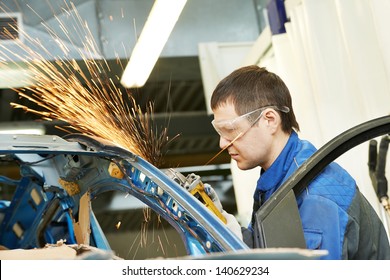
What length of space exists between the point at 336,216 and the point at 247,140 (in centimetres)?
62

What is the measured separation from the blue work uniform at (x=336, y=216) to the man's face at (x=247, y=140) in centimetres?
12

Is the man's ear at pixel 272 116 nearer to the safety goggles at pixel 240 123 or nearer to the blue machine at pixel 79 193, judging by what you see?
the safety goggles at pixel 240 123

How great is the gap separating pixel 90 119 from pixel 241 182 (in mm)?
2642

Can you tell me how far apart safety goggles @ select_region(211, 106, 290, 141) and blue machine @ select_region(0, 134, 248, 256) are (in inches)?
16.5

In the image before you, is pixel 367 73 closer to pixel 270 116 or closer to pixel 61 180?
pixel 270 116

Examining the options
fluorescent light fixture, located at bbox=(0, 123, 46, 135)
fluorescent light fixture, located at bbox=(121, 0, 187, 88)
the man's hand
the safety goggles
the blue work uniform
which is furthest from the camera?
fluorescent light fixture, located at bbox=(0, 123, 46, 135)

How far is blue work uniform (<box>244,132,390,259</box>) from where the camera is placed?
7.78ft

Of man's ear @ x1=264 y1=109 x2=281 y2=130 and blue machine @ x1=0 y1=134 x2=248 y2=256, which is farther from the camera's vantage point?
man's ear @ x1=264 y1=109 x2=281 y2=130

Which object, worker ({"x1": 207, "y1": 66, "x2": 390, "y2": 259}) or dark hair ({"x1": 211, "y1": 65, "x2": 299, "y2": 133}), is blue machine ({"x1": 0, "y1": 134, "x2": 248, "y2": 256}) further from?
dark hair ({"x1": 211, "y1": 65, "x2": 299, "y2": 133})

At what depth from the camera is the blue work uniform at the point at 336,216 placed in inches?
93.4

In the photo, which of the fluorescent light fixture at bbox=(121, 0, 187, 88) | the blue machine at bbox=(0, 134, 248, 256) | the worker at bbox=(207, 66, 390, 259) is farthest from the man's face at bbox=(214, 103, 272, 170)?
the fluorescent light fixture at bbox=(121, 0, 187, 88)

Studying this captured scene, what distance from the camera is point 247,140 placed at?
285 cm

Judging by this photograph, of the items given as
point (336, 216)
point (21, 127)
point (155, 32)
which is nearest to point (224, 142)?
point (336, 216)

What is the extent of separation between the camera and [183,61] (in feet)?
22.5
